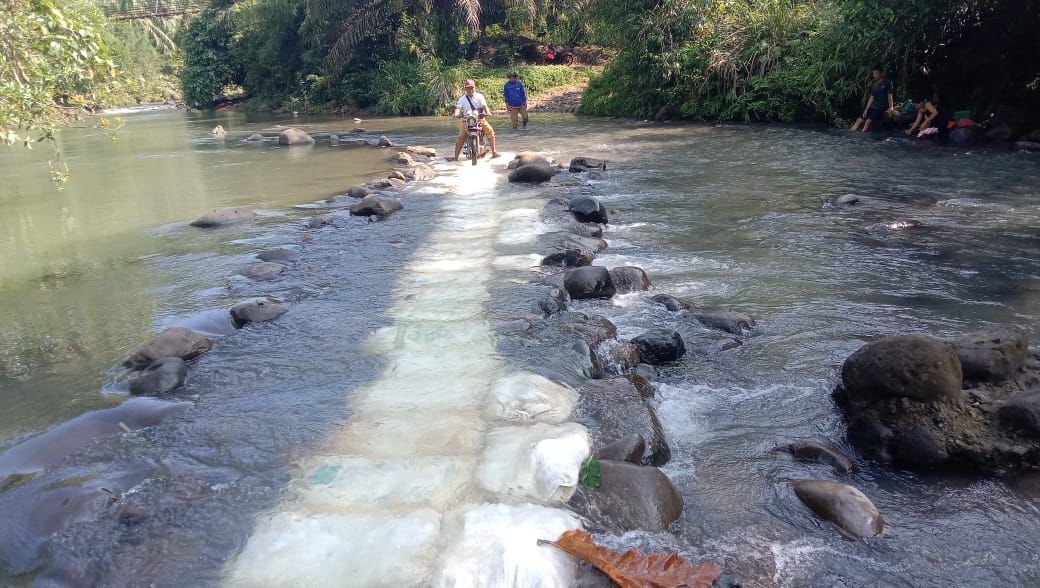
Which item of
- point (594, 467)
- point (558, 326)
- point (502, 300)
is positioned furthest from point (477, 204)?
point (594, 467)

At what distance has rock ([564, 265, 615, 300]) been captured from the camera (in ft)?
19.6

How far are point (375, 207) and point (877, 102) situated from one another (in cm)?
1043

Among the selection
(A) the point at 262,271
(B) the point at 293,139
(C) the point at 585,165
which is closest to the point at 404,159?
(C) the point at 585,165

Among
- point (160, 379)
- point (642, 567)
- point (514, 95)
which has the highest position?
point (514, 95)

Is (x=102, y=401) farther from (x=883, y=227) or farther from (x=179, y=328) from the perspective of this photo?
(x=883, y=227)

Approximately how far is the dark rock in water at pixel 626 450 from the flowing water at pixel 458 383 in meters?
0.13

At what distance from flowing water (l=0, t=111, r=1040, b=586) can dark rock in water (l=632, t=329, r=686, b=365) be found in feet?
0.31

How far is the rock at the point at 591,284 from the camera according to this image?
235 inches

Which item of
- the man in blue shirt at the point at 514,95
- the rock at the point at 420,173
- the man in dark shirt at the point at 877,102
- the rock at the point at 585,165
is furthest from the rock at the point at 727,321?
the man in blue shirt at the point at 514,95

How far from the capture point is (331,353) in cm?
515

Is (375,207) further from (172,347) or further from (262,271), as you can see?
(172,347)

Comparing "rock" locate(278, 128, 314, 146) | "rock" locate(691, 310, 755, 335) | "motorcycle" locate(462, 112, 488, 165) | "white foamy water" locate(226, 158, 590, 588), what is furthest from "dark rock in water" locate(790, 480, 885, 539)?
"rock" locate(278, 128, 314, 146)

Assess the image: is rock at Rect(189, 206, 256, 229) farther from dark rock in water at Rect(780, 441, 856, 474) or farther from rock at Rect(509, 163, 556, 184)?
dark rock in water at Rect(780, 441, 856, 474)

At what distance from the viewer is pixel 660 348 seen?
475cm
